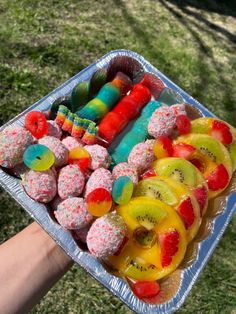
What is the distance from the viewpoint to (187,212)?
4.14 feet

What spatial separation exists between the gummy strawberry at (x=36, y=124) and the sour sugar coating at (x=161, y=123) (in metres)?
0.33

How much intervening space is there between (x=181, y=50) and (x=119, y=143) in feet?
4.75

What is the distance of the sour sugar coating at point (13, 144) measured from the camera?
1272 millimetres

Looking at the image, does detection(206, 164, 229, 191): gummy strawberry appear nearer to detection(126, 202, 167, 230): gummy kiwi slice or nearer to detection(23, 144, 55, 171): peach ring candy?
detection(126, 202, 167, 230): gummy kiwi slice

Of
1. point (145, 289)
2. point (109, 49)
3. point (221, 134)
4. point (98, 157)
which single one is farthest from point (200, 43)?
point (145, 289)

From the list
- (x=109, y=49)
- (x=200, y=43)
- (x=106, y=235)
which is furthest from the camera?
(x=200, y=43)

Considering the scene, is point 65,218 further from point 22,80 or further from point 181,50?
point 181,50

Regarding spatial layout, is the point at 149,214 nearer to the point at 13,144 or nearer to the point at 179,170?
the point at 179,170

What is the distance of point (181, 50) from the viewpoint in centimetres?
280

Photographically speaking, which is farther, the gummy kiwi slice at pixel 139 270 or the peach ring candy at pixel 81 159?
the peach ring candy at pixel 81 159

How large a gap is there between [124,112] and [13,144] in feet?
1.33

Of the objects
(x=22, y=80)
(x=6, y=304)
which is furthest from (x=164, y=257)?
(x=22, y=80)

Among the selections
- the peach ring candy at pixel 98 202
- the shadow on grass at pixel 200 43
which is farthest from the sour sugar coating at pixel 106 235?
the shadow on grass at pixel 200 43

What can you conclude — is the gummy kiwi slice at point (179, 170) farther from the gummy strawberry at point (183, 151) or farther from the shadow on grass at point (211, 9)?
the shadow on grass at point (211, 9)
